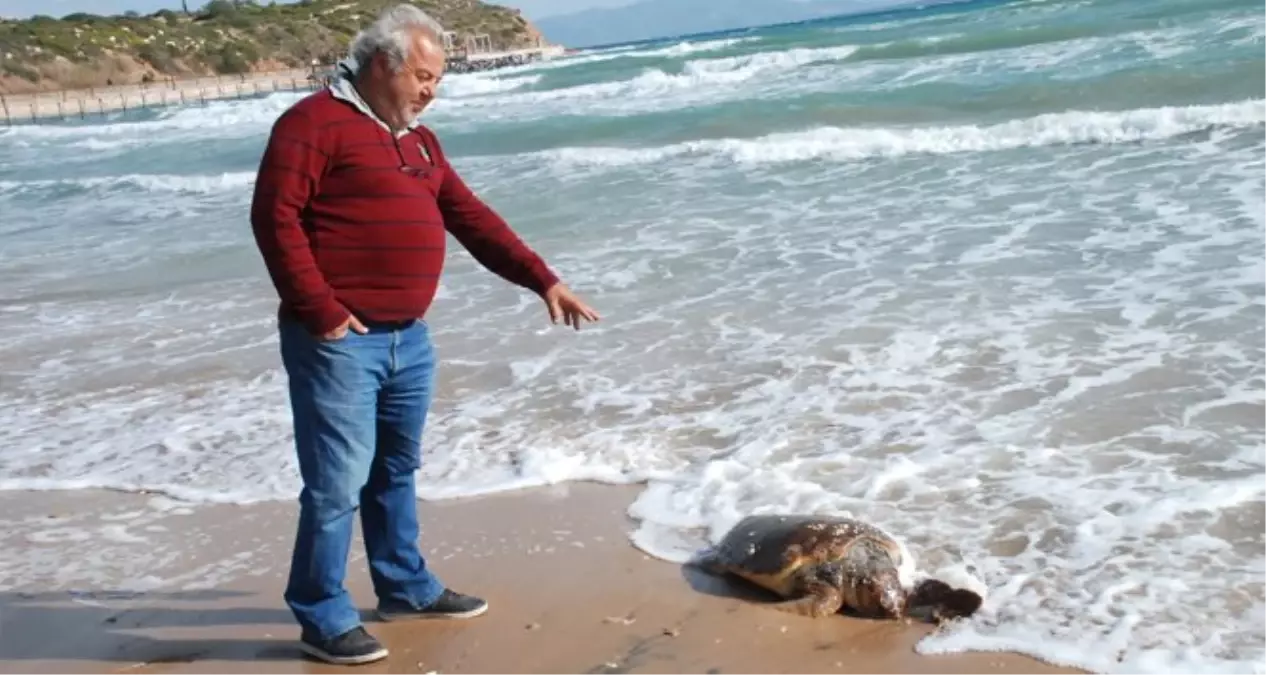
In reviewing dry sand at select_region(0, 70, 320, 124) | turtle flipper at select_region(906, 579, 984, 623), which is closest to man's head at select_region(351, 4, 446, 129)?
turtle flipper at select_region(906, 579, 984, 623)

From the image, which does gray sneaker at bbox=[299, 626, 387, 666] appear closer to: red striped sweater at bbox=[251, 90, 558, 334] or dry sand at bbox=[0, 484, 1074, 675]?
dry sand at bbox=[0, 484, 1074, 675]

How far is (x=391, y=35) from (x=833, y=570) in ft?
7.01

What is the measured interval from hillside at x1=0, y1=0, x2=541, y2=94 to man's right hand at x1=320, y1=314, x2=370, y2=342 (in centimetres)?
5437

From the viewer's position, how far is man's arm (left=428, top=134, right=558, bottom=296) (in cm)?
355

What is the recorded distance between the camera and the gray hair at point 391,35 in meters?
2.99

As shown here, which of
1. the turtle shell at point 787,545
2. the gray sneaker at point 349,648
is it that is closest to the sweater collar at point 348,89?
the gray sneaker at point 349,648

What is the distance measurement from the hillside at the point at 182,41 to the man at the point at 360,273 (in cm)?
5404

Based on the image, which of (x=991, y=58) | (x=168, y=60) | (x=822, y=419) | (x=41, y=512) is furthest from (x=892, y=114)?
(x=168, y=60)

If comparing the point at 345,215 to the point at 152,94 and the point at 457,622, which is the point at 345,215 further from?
the point at 152,94

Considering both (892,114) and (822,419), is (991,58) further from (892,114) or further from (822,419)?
(822,419)

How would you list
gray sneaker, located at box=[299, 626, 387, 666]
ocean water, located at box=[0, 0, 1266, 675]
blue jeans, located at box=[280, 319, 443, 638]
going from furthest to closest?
ocean water, located at box=[0, 0, 1266, 675], gray sneaker, located at box=[299, 626, 387, 666], blue jeans, located at box=[280, 319, 443, 638]

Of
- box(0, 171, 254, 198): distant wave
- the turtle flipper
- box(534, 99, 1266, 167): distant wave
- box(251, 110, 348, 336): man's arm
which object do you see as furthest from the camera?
box(0, 171, 254, 198): distant wave

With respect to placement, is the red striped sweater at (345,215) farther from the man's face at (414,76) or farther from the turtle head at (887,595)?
the turtle head at (887,595)

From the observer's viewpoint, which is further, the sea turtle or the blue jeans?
the sea turtle
